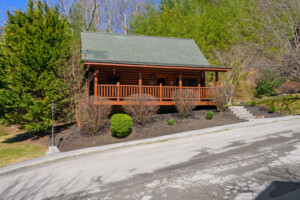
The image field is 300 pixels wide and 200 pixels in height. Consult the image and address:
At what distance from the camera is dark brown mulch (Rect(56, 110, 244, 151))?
10.9 meters

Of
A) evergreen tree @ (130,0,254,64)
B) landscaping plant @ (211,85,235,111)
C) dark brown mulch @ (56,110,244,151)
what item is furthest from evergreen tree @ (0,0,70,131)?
evergreen tree @ (130,0,254,64)

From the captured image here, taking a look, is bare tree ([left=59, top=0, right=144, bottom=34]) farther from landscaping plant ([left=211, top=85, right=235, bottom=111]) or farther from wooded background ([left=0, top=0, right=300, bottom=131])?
landscaping plant ([left=211, top=85, right=235, bottom=111])

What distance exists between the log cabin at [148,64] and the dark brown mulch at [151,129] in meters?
1.44

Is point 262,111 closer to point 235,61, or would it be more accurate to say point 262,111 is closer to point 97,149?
point 235,61

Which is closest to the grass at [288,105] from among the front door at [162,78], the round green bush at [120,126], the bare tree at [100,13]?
the front door at [162,78]

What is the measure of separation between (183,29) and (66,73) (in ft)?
61.7

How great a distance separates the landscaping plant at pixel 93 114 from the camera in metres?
11.3

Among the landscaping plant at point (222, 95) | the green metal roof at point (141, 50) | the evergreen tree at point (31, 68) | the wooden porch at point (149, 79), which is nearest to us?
the evergreen tree at point (31, 68)

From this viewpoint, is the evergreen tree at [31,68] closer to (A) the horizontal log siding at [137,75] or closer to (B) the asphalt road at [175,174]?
(A) the horizontal log siding at [137,75]

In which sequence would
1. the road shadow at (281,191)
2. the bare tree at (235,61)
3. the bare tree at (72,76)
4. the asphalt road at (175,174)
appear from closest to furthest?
the road shadow at (281,191) < the asphalt road at (175,174) < the bare tree at (72,76) < the bare tree at (235,61)

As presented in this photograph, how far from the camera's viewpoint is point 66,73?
13.2 m

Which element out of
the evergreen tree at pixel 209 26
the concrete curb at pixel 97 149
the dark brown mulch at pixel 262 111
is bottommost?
the concrete curb at pixel 97 149

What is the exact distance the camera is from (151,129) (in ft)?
40.5

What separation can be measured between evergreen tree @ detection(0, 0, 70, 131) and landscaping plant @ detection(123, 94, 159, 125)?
3931mm
